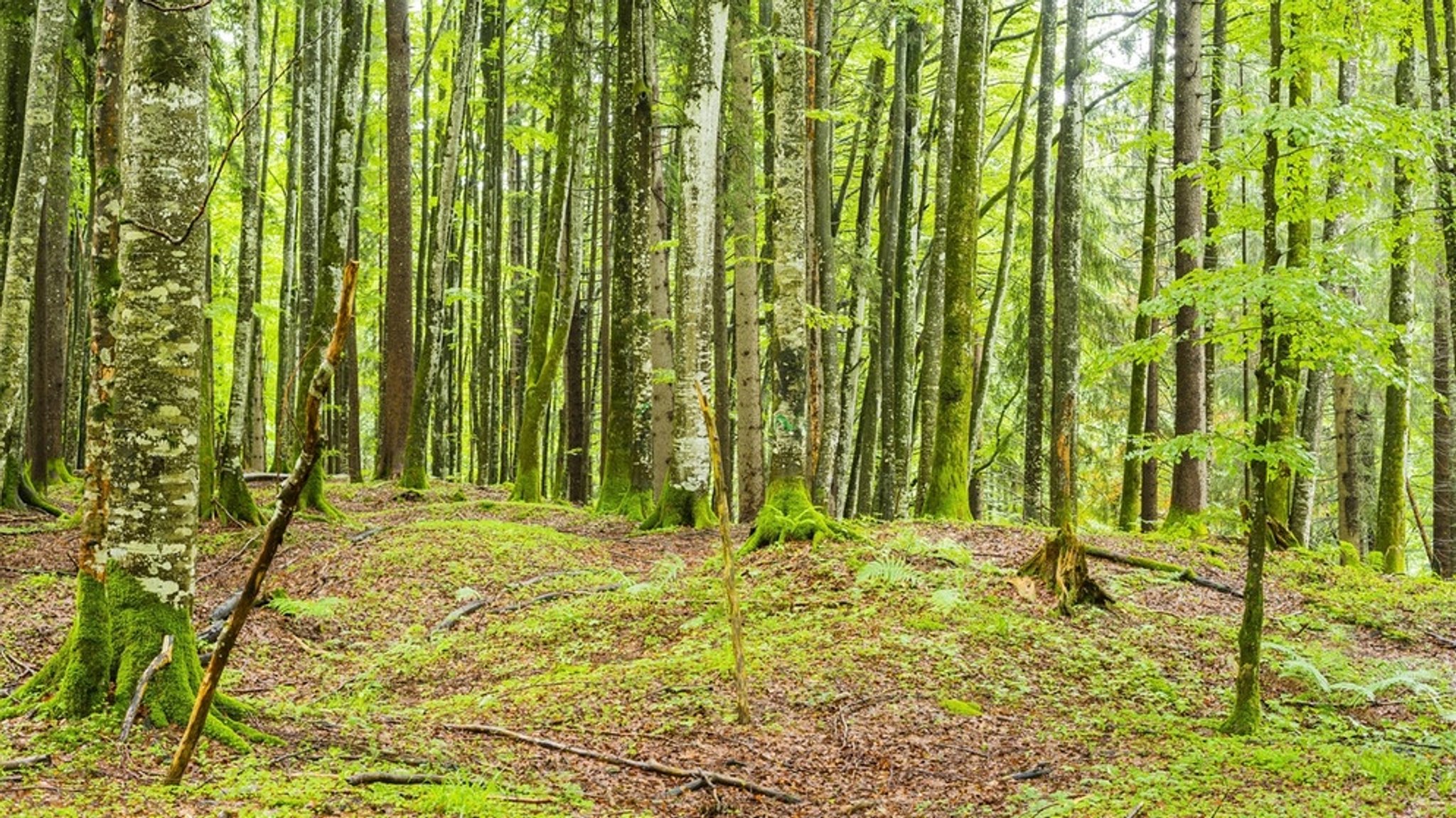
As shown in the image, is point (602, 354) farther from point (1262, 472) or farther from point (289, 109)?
point (1262, 472)

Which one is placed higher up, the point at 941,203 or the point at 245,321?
the point at 941,203

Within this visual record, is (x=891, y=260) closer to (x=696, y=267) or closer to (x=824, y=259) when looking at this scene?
(x=824, y=259)

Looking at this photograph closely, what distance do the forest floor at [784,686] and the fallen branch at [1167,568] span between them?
8.5 inches

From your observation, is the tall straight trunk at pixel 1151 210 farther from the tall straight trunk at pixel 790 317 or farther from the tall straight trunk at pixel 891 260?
the tall straight trunk at pixel 790 317

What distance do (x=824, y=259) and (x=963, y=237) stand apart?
16.0 feet

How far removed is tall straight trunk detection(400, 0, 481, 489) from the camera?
1780 cm

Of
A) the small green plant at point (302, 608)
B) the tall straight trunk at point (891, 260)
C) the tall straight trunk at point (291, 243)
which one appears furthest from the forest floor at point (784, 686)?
the tall straight trunk at point (291, 243)

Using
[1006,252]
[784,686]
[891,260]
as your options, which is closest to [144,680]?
[784,686]

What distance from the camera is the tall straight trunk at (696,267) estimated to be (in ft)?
41.5

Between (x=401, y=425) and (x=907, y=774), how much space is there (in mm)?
15356

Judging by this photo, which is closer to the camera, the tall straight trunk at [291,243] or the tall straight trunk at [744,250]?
the tall straight trunk at [744,250]

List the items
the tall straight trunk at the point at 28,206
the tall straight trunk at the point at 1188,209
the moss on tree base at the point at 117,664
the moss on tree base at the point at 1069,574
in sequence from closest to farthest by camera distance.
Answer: the moss on tree base at the point at 117,664 → the moss on tree base at the point at 1069,574 → the tall straight trunk at the point at 28,206 → the tall straight trunk at the point at 1188,209

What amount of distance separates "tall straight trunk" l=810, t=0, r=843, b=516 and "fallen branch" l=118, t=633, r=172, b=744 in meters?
11.4

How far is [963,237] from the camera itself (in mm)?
12125
